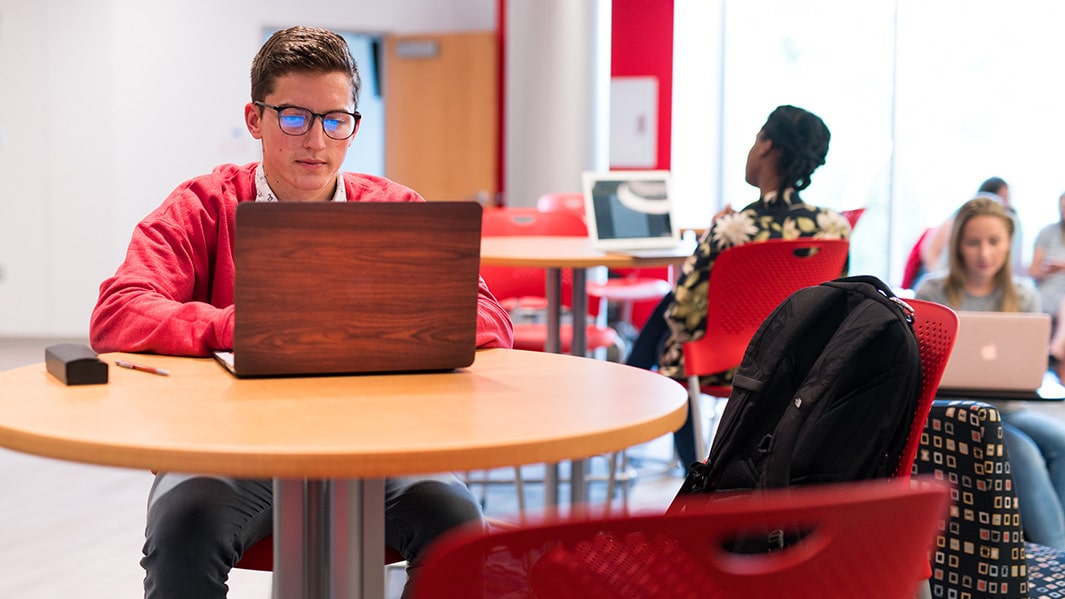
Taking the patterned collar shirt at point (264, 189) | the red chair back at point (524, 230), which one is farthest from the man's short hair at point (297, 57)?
the red chair back at point (524, 230)

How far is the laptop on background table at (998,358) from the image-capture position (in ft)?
8.04

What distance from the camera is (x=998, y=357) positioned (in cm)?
246

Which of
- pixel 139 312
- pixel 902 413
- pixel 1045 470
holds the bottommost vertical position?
pixel 1045 470

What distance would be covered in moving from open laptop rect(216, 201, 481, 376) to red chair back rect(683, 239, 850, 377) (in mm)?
1594

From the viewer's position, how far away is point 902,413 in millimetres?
1461

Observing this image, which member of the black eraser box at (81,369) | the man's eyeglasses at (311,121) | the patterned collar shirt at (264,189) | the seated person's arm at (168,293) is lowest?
the black eraser box at (81,369)

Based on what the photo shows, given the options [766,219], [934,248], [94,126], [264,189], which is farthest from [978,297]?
[94,126]

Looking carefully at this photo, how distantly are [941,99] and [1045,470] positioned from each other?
15.8 feet

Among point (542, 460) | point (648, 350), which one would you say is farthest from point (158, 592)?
point (648, 350)

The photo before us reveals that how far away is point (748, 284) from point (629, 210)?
675 millimetres

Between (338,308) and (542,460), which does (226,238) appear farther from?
(542,460)

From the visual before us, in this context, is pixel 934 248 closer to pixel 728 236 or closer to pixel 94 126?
pixel 728 236

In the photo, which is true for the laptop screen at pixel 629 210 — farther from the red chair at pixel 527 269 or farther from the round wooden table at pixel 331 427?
the round wooden table at pixel 331 427

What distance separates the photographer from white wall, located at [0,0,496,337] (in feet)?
24.6
